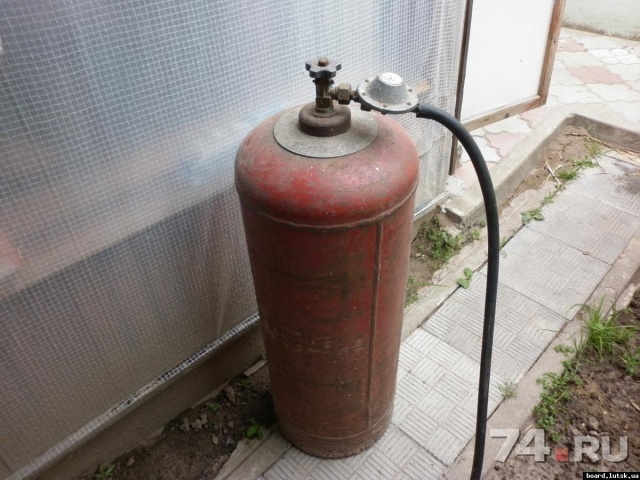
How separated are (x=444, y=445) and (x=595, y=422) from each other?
2.47 feet

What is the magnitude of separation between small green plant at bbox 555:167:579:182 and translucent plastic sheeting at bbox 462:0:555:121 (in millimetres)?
634

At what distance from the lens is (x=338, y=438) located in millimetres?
2135

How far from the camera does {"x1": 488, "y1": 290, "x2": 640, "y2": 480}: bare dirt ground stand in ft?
7.18

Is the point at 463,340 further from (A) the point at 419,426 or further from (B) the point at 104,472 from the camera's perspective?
(B) the point at 104,472

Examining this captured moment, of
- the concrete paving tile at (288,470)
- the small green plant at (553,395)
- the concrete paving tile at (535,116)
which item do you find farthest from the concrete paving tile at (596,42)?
the concrete paving tile at (288,470)

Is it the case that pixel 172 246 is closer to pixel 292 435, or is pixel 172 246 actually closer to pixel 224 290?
pixel 224 290

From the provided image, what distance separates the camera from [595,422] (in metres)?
2.35

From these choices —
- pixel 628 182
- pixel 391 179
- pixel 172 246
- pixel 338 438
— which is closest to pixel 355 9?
pixel 391 179

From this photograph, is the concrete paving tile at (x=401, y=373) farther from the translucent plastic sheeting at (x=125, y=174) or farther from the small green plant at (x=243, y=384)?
the translucent plastic sheeting at (x=125, y=174)

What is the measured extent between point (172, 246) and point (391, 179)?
963 millimetres

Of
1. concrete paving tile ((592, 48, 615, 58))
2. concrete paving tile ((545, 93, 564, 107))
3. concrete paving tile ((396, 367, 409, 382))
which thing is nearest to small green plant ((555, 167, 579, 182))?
concrete paving tile ((545, 93, 564, 107))

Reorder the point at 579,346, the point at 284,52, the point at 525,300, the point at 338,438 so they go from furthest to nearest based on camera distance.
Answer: the point at 525,300
the point at 579,346
the point at 338,438
the point at 284,52

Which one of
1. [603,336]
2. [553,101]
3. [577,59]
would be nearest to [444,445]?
[603,336]

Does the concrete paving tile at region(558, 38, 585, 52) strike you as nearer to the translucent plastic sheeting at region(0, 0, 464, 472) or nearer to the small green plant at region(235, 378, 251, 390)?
the translucent plastic sheeting at region(0, 0, 464, 472)
